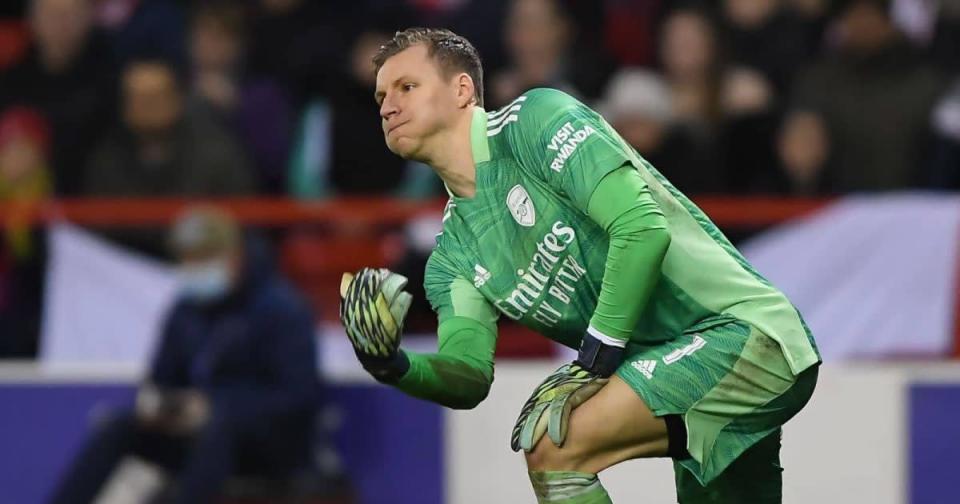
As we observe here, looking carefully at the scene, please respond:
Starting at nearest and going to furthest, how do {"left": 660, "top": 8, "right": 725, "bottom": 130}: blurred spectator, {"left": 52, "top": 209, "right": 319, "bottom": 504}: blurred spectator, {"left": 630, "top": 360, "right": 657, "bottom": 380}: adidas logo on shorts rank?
{"left": 630, "top": 360, "right": 657, "bottom": 380}: adidas logo on shorts → {"left": 52, "top": 209, "right": 319, "bottom": 504}: blurred spectator → {"left": 660, "top": 8, "right": 725, "bottom": 130}: blurred spectator

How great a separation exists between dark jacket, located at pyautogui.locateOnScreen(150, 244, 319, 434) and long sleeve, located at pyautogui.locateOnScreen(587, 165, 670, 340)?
381cm

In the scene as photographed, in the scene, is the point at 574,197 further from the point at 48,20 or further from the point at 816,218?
the point at 48,20

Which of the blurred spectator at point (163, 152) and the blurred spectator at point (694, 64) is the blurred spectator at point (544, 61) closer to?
the blurred spectator at point (694, 64)

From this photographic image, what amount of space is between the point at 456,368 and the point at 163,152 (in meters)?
4.69

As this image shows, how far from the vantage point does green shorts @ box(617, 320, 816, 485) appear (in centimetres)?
475

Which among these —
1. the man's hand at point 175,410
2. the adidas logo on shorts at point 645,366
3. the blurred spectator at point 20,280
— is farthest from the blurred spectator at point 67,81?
the adidas logo on shorts at point 645,366

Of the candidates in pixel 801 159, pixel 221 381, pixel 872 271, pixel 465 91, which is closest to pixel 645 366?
pixel 465 91

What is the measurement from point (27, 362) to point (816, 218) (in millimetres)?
3915

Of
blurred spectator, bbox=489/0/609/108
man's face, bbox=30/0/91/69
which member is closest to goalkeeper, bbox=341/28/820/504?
blurred spectator, bbox=489/0/609/108

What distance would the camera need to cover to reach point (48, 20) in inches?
386

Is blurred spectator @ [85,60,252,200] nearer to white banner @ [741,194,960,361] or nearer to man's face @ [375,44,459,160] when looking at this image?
white banner @ [741,194,960,361]

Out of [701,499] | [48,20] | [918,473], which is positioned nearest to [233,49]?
[48,20]

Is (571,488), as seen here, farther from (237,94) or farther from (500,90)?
(237,94)

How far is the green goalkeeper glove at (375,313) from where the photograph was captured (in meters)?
4.51
